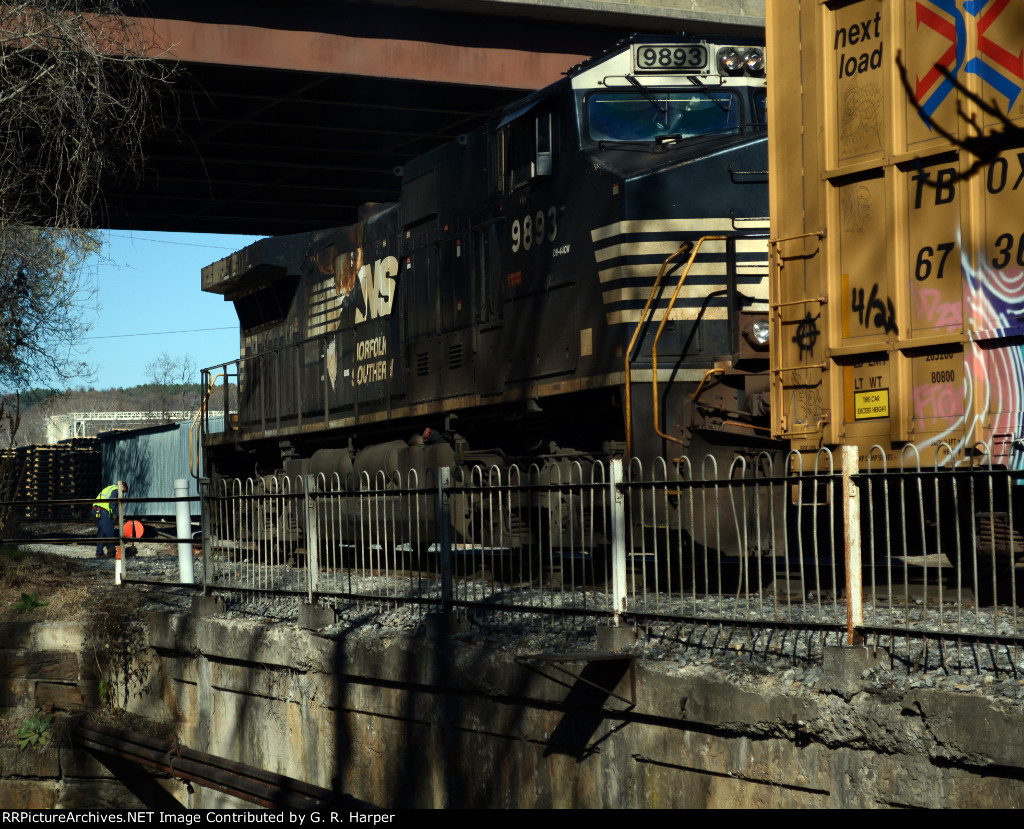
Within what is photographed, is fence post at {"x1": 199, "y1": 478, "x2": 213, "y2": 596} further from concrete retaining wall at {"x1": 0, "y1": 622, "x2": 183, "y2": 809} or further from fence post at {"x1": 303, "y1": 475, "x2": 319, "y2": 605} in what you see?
fence post at {"x1": 303, "y1": 475, "x2": 319, "y2": 605}

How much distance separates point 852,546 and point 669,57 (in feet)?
18.4

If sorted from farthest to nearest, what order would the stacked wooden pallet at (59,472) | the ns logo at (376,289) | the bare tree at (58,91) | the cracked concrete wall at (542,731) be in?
the stacked wooden pallet at (59,472) < the ns logo at (376,289) < the bare tree at (58,91) < the cracked concrete wall at (542,731)

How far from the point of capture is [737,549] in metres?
8.02

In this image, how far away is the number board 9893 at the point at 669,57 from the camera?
9.98m

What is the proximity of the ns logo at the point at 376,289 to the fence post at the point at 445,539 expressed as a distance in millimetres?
5583

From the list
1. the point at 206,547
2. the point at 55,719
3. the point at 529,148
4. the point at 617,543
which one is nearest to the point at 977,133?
the point at 617,543

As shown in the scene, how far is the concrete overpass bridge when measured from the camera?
15867 mm

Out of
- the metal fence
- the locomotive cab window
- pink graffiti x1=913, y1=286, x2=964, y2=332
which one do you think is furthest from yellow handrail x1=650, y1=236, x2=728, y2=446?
pink graffiti x1=913, y1=286, x2=964, y2=332

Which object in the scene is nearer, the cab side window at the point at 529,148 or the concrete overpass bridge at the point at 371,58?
the cab side window at the point at 529,148

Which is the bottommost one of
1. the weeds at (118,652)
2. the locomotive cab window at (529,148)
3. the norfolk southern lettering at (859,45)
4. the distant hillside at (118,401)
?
the weeds at (118,652)

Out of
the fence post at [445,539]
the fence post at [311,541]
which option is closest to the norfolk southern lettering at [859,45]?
the fence post at [445,539]

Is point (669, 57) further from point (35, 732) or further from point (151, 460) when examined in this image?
point (151, 460)

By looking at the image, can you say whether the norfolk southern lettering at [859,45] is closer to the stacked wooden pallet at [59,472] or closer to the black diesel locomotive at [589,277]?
the black diesel locomotive at [589,277]

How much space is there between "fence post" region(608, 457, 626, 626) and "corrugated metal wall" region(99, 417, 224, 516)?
2537 cm
